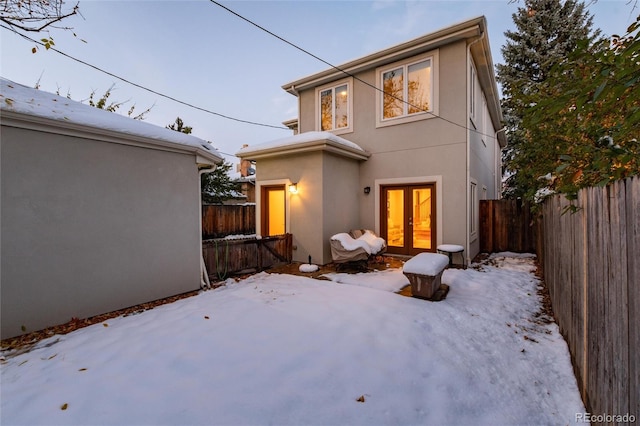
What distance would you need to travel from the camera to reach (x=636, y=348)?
137 centimetres

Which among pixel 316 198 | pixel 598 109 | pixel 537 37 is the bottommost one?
pixel 316 198

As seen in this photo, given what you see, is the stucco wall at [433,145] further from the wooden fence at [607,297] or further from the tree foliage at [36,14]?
the tree foliage at [36,14]

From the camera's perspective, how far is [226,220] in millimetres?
12656

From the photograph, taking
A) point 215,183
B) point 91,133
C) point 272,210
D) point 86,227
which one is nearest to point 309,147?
point 272,210

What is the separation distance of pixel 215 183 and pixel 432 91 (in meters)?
11.0

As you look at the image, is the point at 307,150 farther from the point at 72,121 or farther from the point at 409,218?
the point at 72,121

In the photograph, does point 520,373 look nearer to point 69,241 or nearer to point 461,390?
point 461,390

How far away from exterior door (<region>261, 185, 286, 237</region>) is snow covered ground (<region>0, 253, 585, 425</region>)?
4.44m

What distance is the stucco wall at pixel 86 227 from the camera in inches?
140

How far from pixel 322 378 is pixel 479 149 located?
8.82 meters

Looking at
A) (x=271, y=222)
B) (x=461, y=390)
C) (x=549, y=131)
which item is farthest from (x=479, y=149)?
(x=461, y=390)

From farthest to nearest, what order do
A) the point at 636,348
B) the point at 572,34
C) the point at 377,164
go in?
the point at 572,34 → the point at 377,164 → the point at 636,348

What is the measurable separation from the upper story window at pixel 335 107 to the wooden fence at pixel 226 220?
615 cm

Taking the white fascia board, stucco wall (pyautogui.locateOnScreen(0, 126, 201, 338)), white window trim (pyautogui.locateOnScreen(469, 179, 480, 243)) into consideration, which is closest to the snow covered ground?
stucco wall (pyautogui.locateOnScreen(0, 126, 201, 338))
